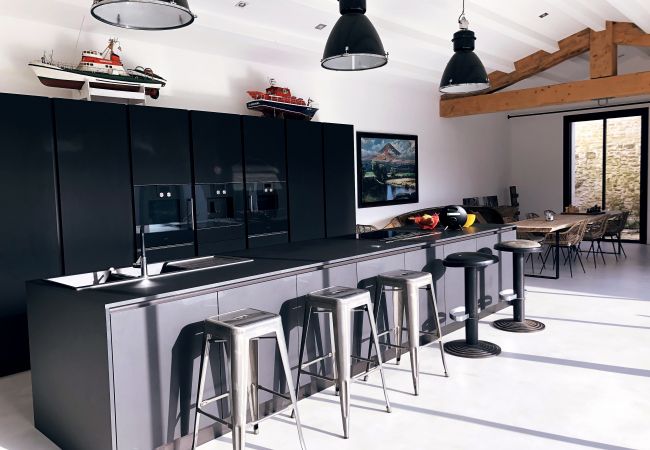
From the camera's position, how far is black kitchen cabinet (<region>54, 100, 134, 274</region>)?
4316mm

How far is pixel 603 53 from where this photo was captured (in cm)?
799

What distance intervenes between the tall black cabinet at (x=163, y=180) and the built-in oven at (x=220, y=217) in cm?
11

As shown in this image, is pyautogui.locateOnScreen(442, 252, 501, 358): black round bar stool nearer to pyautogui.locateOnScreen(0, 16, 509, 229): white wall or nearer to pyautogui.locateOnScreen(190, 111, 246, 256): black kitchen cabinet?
pyautogui.locateOnScreen(190, 111, 246, 256): black kitchen cabinet

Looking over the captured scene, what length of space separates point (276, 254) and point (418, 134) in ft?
20.2

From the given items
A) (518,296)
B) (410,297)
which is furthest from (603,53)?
(410,297)

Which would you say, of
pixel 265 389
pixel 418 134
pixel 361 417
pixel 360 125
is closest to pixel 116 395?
pixel 265 389

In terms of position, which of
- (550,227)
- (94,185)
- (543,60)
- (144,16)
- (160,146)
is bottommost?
(550,227)

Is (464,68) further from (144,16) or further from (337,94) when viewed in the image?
(337,94)

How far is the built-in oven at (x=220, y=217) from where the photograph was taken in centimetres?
528

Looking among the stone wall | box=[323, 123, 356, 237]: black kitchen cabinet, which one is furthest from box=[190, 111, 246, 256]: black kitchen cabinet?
the stone wall

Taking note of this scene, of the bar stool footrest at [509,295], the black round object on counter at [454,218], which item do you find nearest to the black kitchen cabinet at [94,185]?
the black round object on counter at [454,218]

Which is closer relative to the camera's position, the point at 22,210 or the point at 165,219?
the point at 22,210

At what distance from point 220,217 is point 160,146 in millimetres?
960

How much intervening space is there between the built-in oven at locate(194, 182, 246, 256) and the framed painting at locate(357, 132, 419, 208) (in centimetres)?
281
